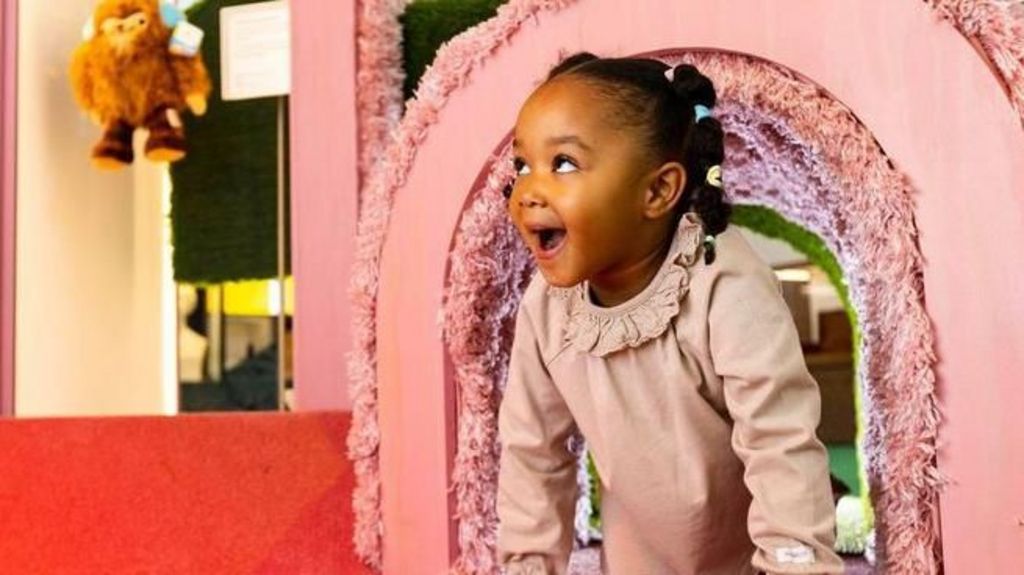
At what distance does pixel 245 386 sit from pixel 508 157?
0.93 metres

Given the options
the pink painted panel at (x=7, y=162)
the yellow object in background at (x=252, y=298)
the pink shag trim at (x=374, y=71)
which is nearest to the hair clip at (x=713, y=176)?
the pink shag trim at (x=374, y=71)

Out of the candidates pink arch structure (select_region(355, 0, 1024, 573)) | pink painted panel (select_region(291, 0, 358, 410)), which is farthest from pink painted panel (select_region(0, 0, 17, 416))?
pink arch structure (select_region(355, 0, 1024, 573))

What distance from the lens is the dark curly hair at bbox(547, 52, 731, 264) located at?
2.95 feet

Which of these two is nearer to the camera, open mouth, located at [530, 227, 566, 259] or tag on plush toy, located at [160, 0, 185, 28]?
open mouth, located at [530, 227, 566, 259]

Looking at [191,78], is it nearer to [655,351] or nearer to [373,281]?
[373,281]

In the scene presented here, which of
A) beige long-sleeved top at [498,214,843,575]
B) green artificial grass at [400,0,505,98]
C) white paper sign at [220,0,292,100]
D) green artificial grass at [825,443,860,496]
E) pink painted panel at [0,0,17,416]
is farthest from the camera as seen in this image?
green artificial grass at [825,443,860,496]

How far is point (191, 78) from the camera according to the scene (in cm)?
178

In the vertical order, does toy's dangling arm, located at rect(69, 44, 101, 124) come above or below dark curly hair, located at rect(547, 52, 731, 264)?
above

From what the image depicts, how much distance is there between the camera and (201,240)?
6.09 ft

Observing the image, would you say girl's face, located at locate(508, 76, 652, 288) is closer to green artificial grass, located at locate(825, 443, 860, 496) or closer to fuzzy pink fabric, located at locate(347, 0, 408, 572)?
fuzzy pink fabric, located at locate(347, 0, 408, 572)

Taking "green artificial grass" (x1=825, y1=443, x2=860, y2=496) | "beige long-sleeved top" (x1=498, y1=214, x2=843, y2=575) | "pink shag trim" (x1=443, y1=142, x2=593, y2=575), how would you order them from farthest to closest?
"green artificial grass" (x1=825, y1=443, x2=860, y2=496) → "pink shag trim" (x1=443, y1=142, x2=593, y2=575) → "beige long-sleeved top" (x1=498, y1=214, x2=843, y2=575)

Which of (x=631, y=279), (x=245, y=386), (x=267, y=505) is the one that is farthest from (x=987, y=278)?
(x=245, y=386)

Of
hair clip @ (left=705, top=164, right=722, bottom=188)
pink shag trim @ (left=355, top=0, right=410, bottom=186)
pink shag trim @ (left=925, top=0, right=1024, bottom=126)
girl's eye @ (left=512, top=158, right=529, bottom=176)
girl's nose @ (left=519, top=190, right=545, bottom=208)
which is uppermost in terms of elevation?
pink shag trim @ (left=355, top=0, right=410, bottom=186)

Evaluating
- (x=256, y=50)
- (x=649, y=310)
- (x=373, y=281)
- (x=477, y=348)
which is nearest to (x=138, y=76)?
(x=256, y=50)
